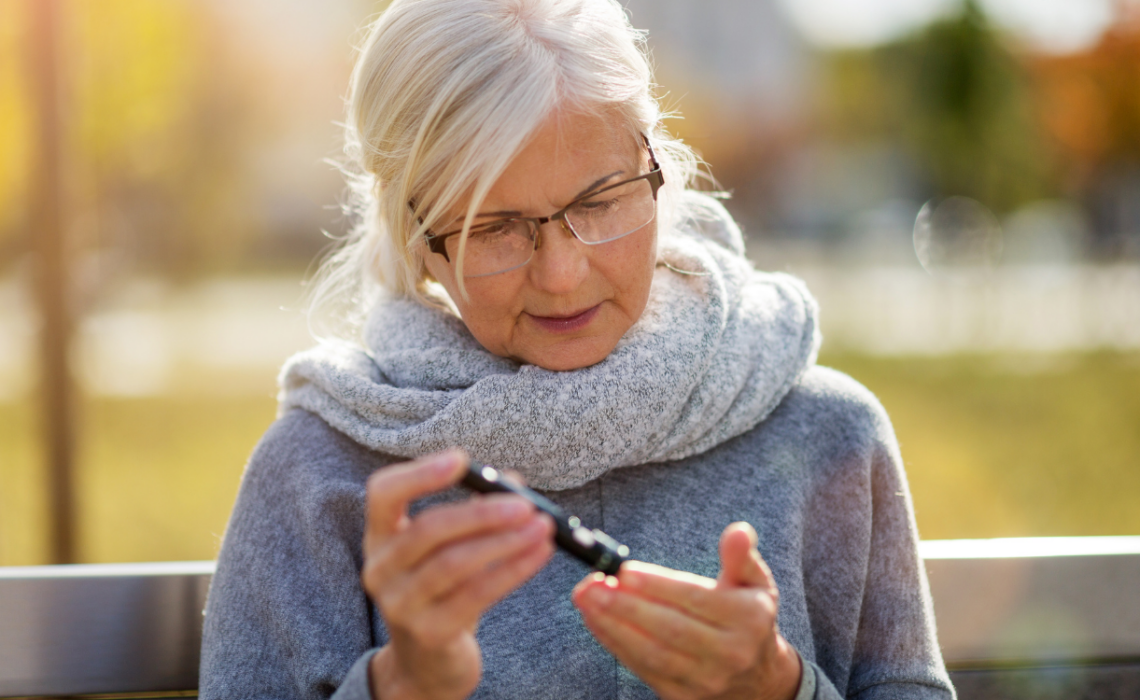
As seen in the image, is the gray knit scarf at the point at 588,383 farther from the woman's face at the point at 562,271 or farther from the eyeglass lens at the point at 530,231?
the eyeglass lens at the point at 530,231

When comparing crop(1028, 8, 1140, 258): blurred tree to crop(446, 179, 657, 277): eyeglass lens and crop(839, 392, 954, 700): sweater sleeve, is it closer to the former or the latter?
crop(839, 392, 954, 700): sweater sleeve

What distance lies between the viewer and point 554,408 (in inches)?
73.2

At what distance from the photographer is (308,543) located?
1.90 meters

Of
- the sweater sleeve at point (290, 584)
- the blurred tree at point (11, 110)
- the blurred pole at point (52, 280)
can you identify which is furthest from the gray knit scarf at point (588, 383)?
the blurred tree at point (11, 110)

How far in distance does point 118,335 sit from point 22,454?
→ 19.6 feet

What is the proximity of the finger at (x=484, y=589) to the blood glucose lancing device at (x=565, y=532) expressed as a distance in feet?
0.27

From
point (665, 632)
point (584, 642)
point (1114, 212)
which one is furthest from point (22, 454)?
point (1114, 212)

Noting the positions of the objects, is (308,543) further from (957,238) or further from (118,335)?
(957,238)

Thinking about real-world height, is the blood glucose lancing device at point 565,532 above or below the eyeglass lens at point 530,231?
below

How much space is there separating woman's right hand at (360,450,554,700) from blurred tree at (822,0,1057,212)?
20.5 m

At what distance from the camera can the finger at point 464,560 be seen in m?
1.16

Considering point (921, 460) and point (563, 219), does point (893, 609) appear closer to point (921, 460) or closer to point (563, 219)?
point (563, 219)

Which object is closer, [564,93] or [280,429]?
[564,93]

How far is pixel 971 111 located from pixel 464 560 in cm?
2070
